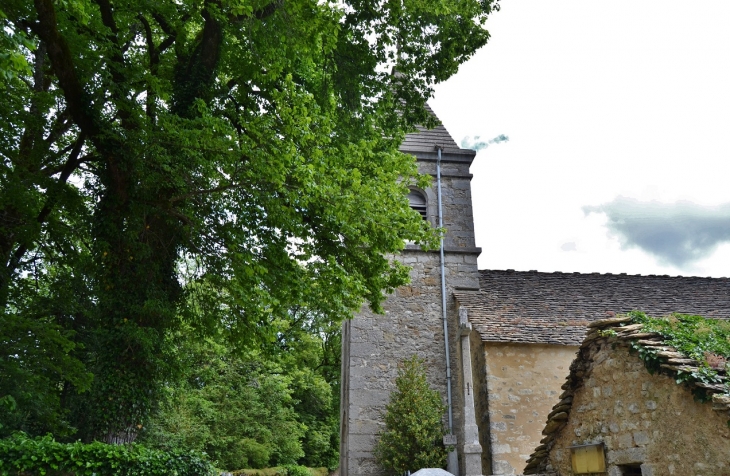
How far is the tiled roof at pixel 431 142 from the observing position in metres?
16.3

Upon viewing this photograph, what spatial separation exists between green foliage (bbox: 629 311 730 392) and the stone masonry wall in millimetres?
7530

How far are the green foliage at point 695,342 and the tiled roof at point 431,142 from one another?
1060cm

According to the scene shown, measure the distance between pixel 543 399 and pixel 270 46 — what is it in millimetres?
9204

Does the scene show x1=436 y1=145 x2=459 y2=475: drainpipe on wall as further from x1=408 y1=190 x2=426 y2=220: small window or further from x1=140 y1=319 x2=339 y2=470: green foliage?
x1=140 y1=319 x2=339 y2=470: green foliage

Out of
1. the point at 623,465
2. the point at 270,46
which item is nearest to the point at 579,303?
the point at 623,465

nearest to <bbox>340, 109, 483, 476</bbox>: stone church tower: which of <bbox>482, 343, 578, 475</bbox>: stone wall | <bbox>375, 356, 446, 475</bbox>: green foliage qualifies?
<bbox>375, 356, 446, 475</bbox>: green foliage

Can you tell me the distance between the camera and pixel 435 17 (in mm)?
9844

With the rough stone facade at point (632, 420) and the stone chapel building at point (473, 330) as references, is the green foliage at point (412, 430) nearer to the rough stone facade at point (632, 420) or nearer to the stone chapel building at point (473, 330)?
the stone chapel building at point (473, 330)

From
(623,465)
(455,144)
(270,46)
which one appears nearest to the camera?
(623,465)

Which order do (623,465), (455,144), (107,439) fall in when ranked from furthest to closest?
(455,144)
(107,439)
(623,465)

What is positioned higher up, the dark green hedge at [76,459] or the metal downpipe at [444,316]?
the metal downpipe at [444,316]

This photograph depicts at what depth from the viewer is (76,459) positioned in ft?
23.6

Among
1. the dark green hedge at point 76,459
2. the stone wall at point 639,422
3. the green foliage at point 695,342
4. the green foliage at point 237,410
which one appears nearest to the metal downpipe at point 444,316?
the green foliage at point 237,410

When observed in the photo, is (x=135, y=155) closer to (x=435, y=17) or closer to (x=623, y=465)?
(x=435, y=17)
